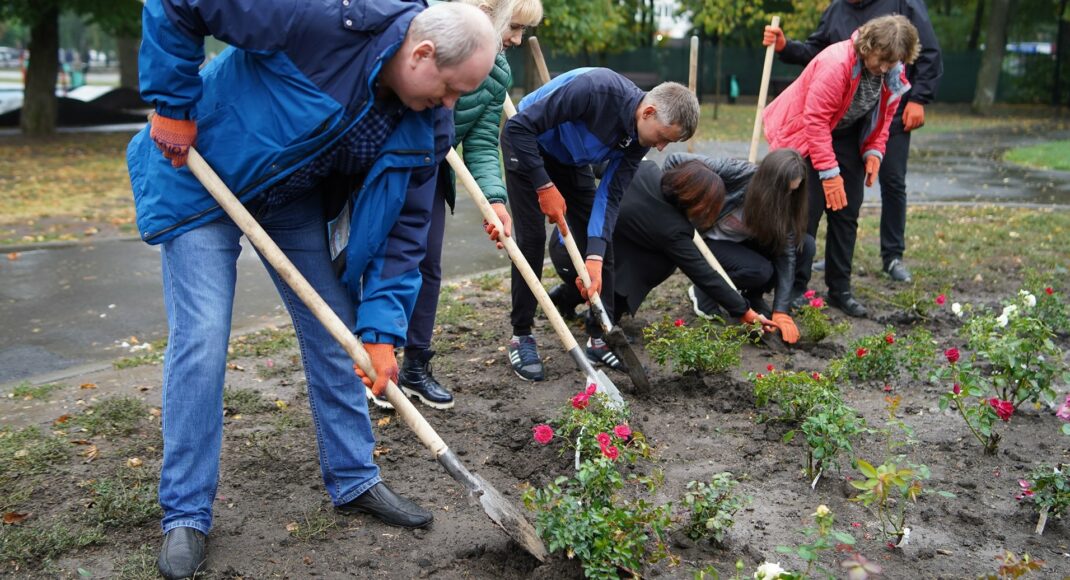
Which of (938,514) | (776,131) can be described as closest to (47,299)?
(776,131)

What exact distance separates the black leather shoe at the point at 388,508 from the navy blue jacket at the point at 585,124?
1.57 m

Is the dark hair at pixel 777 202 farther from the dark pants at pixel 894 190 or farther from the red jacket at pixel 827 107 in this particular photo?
the dark pants at pixel 894 190

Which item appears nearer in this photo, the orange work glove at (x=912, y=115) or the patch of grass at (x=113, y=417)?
the patch of grass at (x=113, y=417)

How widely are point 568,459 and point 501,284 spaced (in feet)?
9.07

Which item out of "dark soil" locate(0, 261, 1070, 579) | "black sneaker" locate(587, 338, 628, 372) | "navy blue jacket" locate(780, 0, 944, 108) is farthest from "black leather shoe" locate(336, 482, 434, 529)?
"navy blue jacket" locate(780, 0, 944, 108)

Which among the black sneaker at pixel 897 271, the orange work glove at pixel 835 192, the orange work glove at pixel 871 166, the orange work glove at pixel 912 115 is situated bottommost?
the black sneaker at pixel 897 271

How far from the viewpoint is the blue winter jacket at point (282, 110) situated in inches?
97.8

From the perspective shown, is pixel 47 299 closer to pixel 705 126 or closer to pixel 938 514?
pixel 938 514

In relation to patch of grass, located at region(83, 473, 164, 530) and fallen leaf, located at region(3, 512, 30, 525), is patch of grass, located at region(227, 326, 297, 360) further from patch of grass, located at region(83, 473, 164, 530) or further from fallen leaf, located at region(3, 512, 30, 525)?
fallen leaf, located at region(3, 512, 30, 525)

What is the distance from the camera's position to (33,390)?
4.16 meters

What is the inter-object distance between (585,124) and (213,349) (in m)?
2.08

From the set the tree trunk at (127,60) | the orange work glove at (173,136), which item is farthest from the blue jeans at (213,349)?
the tree trunk at (127,60)

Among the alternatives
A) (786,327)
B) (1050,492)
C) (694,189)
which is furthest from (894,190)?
(1050,492)

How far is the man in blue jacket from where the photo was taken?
249 cm
